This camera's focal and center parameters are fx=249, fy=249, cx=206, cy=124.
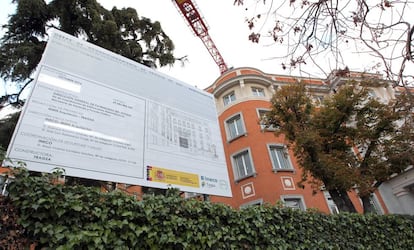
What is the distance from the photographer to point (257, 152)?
45.6ft

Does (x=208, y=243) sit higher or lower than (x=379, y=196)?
lower

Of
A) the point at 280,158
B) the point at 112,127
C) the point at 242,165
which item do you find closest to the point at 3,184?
the point at 112,127

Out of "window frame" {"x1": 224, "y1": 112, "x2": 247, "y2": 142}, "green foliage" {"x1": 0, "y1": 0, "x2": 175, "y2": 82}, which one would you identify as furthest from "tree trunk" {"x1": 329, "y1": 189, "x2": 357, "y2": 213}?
"green foliage" {"x1": 0, "y1": 0, "x2": 175, "y2": 82}

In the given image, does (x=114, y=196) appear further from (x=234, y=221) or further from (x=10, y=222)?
(x=234, y=221)

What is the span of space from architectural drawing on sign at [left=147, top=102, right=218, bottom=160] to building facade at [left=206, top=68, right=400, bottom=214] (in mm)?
5650

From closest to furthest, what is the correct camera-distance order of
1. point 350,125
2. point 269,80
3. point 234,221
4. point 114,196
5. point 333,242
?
point 114,196 → point 234,221 → point 333,242 → point 350,125 → point 269,80

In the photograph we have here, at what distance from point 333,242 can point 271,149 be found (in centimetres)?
945

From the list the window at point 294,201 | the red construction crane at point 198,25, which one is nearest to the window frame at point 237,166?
the window at point 294,201

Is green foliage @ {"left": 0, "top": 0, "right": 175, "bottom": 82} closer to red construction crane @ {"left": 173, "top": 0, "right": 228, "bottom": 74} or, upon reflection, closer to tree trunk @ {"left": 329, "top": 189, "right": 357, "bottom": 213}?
tree trunk @ {"left": 329, "top": 189, "right": 357, "bottom": 213}

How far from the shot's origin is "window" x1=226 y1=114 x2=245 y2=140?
1557 centimetres

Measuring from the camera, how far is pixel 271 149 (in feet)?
47.4

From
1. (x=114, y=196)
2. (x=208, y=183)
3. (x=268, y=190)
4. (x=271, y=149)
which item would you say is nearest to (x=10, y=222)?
(x=114, y=196)

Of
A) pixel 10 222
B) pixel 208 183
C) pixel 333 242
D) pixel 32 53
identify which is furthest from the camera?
pixel 32 53

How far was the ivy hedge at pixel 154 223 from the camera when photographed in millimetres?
2916
